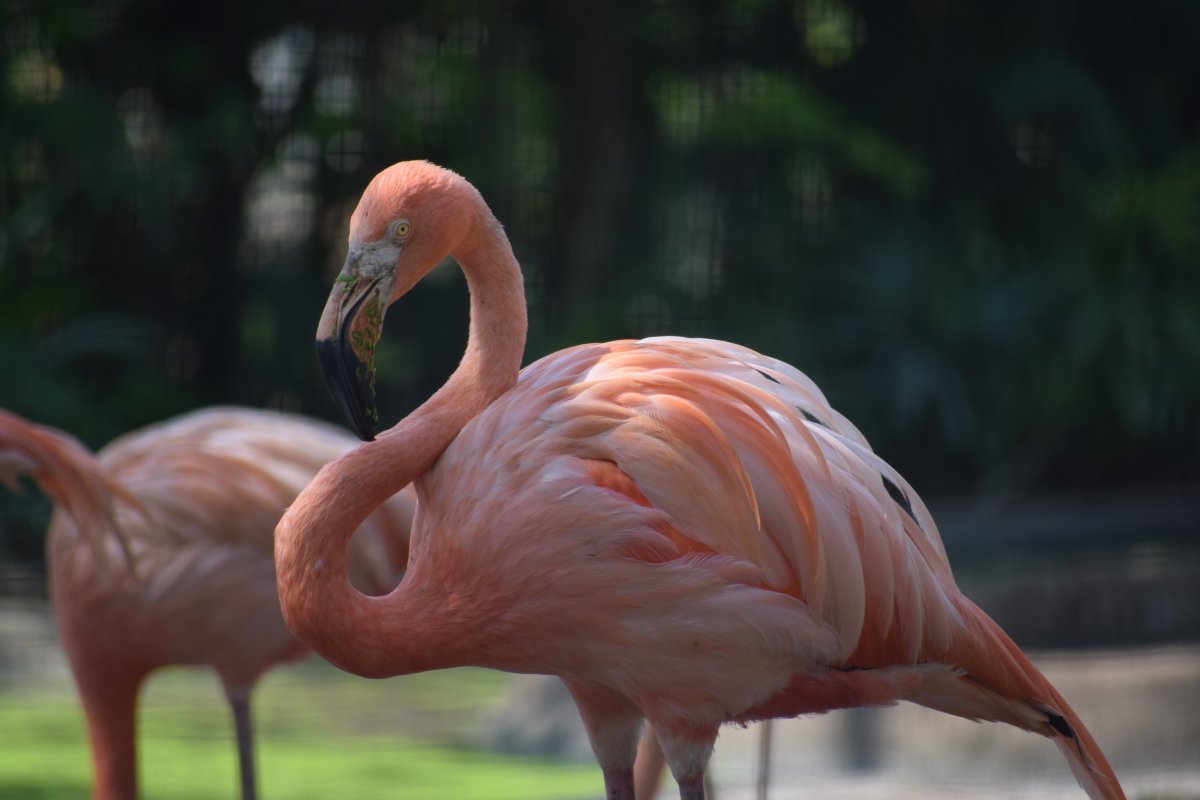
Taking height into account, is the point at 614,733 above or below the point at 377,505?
below

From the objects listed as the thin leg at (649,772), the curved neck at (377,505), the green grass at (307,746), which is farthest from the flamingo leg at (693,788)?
the green grass at (307,746)

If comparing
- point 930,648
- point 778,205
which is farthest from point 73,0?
point 930,648

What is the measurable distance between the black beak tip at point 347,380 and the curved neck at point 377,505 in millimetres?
83

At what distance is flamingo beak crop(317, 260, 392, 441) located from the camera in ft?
4.93

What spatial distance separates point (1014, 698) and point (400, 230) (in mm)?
902

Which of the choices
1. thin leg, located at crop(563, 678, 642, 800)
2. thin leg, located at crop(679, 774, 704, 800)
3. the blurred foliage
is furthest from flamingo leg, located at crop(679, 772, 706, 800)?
the blurred foliage

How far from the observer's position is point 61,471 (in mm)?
2131

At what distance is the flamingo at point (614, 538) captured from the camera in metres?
1.53

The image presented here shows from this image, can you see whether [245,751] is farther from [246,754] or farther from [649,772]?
[649,772]

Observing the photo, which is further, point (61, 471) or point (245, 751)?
point (245, 751)

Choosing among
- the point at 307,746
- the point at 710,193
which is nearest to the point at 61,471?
the point at 307,746

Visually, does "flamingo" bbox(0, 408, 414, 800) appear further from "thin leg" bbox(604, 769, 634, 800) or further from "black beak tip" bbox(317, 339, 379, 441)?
"black beak tip" bbox(317, 339, 379, 441)

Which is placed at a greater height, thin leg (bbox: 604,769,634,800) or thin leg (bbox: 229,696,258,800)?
thin leg (bbox: 604,769,634,800)

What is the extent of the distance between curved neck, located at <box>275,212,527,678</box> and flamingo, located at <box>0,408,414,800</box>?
2.72 feet
